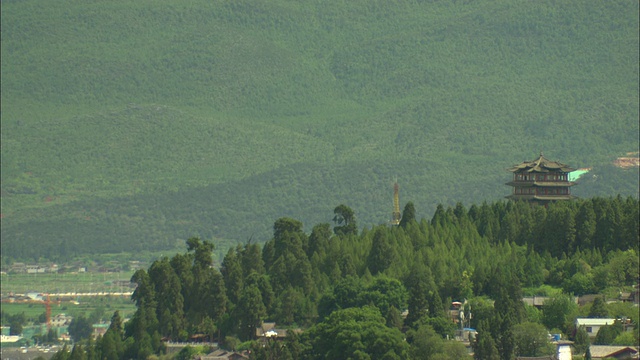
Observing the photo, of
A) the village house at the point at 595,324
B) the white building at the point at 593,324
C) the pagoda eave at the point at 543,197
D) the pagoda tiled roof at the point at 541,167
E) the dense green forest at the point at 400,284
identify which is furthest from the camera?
the pagoda tiled roof at the point at 541,167

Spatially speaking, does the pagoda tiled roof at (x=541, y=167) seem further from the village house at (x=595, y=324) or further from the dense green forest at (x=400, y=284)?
the village house at (x=595, y=324)

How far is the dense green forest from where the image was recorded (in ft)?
308

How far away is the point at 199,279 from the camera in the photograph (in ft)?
373

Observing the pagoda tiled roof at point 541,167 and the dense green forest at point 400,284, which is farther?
the pagoda tiled roof at point 541,167

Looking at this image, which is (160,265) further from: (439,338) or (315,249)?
(439,338)

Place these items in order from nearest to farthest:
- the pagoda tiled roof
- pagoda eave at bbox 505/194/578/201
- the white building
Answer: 1. the white building
2. pagoda eave at bbox 505/194/578/201
3. the pagoda tiled roof

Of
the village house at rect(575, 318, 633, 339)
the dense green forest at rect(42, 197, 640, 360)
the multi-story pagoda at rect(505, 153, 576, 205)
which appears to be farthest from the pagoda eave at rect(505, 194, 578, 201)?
the village house at rect(575, 318, 633, 339)

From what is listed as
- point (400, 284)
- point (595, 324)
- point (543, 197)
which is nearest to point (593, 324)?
point (595, 324)

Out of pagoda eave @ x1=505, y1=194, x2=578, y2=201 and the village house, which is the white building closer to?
the village house

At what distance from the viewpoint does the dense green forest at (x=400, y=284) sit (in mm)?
94000

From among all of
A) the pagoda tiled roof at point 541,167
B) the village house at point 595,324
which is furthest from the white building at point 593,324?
the pagoda tiled roof at point 541,167

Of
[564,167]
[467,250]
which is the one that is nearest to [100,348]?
[467,250]

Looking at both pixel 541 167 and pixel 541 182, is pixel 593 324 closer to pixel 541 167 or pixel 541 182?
pixel 541 167

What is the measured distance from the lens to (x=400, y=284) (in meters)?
105
